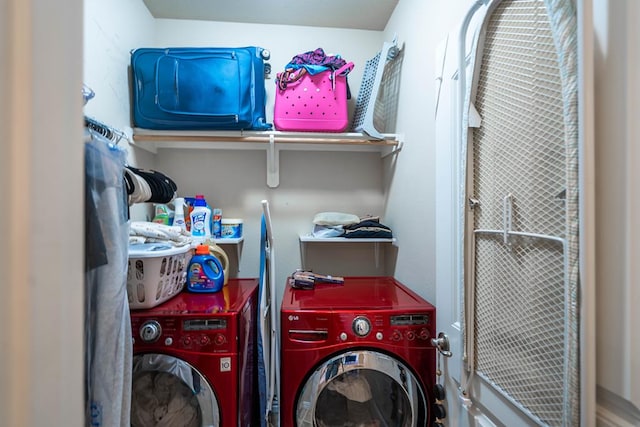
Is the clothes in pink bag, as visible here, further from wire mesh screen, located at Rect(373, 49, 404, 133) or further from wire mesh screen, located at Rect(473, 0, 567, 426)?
wire mesh screen, located at Rect(473, 0, 567, 426)

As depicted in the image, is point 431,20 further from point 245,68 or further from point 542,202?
point 542,202

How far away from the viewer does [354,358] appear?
4.22 ft

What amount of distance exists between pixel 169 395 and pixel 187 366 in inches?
8.6

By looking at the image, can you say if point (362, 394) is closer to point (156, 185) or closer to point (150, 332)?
point (150, 332)

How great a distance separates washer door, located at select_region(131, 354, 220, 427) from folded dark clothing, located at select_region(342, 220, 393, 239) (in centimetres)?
116

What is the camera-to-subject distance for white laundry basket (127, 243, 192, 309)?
1.24m

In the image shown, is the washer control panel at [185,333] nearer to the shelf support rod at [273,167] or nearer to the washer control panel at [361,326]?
the washer control panel at [361,326]

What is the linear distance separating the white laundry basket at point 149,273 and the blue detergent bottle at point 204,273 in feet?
0.69

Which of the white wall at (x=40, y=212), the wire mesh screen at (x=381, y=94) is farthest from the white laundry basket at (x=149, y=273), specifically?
the wire mesh screen at (x=381, y=94)

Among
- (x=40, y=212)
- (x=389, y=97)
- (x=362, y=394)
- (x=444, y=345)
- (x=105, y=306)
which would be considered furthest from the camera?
(x=389, y=97)

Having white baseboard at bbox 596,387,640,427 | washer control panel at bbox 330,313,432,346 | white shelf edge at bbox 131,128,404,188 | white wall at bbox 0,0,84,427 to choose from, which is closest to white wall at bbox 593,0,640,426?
white baseboard at bbox 596,387,640,427

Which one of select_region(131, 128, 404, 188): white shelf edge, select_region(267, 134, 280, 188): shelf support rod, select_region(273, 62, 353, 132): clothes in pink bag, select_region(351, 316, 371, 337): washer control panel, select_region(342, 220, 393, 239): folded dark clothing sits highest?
select_region(273, 62, 353, 132): clothes in pink bag

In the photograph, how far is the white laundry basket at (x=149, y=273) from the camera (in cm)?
124

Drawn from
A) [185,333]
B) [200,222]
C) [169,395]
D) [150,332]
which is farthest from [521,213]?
[200,222]
